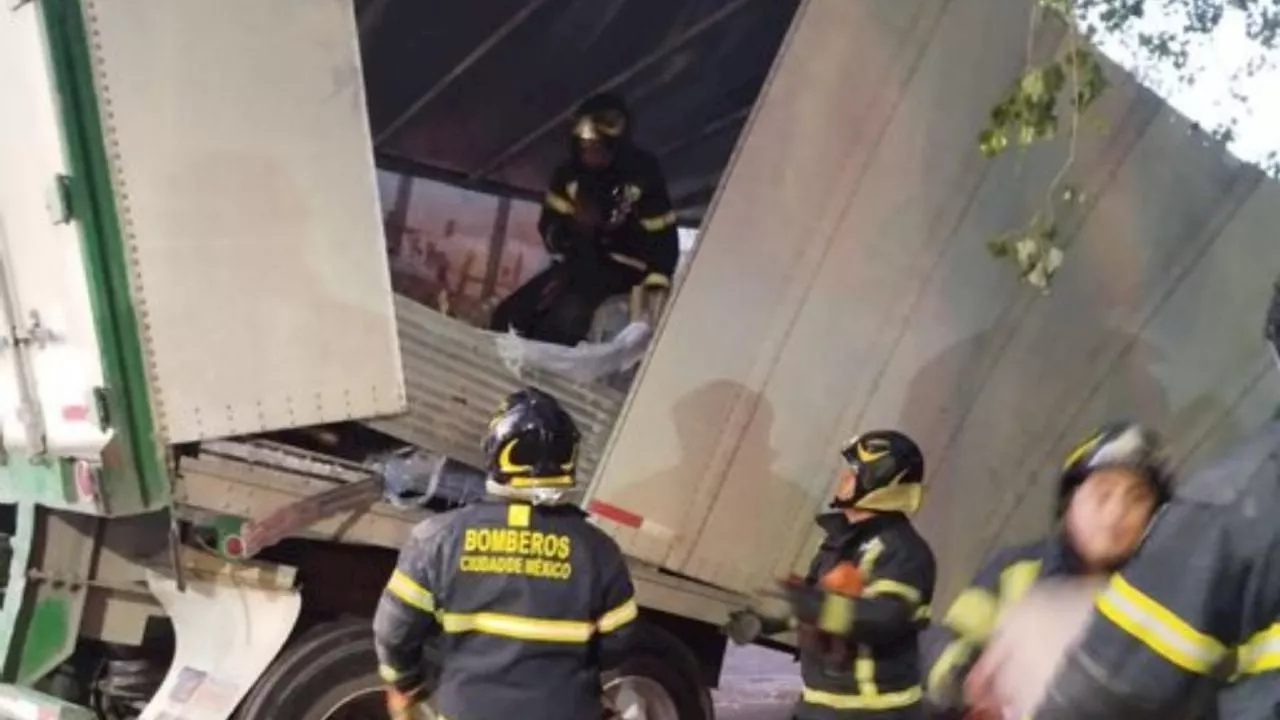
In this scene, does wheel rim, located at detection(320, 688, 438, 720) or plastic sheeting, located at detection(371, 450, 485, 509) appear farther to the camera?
plastic sheeting, located at detection(371, 450, 485, 509)

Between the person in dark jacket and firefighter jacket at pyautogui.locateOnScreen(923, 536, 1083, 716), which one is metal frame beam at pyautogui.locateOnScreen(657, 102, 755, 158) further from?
firefighter jacket at pyautogui.locateOnScreen(923, 536, 1083, 716)

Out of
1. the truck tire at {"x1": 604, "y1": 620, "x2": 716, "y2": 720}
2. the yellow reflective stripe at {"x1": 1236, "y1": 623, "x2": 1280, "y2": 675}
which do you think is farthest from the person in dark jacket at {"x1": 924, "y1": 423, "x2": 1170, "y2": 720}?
the truck tire at {"x1": 604, "y1": 620, "x2": 716, "y2": 720}

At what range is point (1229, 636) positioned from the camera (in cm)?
183

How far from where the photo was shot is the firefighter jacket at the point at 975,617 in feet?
11.8

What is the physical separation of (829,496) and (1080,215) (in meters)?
1.38

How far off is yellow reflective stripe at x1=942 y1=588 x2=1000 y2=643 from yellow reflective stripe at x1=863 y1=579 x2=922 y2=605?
44cm

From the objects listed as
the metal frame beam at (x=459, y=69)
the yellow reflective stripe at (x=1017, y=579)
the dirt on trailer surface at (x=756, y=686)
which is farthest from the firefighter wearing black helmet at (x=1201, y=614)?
the metal frame beam at (x=459, y=69)

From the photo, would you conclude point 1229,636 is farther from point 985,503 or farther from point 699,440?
point 985,503

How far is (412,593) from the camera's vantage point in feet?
12.5

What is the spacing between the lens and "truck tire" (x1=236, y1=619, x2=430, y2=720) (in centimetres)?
445

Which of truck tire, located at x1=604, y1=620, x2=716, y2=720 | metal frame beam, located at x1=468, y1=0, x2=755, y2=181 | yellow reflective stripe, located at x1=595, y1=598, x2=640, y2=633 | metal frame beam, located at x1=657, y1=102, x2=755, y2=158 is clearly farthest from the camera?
metal frame beam, located at x1=657, y1=102, x2=755, y2=158

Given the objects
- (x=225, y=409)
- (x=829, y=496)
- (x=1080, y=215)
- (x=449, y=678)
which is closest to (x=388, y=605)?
(x=449, y=678)

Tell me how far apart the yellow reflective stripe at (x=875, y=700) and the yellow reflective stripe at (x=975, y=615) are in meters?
0.66

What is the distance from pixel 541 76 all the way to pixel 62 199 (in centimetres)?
404
